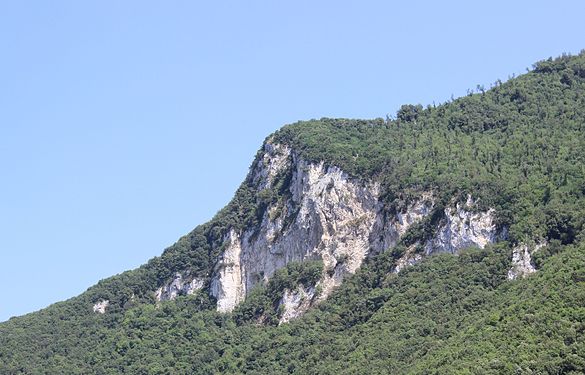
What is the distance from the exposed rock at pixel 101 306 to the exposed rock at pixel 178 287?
23.4ft

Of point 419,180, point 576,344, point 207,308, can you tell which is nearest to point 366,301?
point 419,180

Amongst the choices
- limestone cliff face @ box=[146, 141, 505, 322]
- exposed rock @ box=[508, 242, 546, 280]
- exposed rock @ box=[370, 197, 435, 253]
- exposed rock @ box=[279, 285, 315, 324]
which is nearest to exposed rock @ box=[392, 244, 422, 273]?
limestone cliff face @ box=[146, 141, 505, 322]

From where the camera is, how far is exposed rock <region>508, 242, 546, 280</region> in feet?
407

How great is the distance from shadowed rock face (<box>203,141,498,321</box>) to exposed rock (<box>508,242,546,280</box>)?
606 cm

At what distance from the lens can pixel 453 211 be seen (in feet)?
446

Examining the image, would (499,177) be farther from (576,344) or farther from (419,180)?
(576,344)

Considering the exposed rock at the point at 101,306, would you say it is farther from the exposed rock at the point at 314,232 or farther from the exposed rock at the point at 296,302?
the exposed rock at the point at 296,302

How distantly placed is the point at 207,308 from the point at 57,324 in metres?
21.7

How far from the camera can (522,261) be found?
12531 centimetres

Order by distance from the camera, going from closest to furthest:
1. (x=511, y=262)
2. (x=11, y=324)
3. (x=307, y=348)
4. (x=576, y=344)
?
(x=576, y=344)
(x=511, y=262)
(x=307, y=348)
(x=11, y=324)

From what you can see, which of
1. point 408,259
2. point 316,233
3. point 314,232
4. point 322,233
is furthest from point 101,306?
point 408,259

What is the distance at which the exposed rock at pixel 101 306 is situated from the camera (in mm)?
Answer: 166625

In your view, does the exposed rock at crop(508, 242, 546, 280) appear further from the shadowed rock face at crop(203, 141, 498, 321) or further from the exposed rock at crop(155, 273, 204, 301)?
the exposed rock at crop(155, 273, 204, 301)

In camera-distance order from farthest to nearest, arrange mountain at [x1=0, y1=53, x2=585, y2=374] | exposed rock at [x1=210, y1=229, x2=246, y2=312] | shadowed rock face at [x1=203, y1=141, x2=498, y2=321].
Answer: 1. exposed rock at [x1=210, y1=229, x2=246, y2=312]
2. shadowed rock face at [x1=203, y1=141, x2=498, y2=321]
3. mountain at [x1=0, y1=53, x2=585, y2=374]
